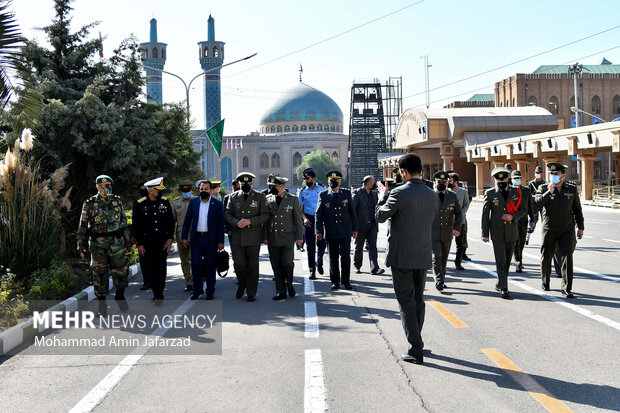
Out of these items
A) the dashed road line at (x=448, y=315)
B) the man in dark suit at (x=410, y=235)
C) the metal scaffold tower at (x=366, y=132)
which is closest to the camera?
the man in dark suit at (x=410, y=235)

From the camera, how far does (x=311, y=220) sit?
39.0ft

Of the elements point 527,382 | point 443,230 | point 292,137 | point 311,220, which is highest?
point 292,137

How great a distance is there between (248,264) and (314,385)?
4143 mm

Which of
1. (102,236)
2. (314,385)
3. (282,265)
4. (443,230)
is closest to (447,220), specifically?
(443,230)

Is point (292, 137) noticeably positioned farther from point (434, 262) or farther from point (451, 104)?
point (434, 262)

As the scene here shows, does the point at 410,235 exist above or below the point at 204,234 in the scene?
above

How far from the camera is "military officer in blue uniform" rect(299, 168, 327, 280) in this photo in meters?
11.1

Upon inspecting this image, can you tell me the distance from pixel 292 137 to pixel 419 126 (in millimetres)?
64046

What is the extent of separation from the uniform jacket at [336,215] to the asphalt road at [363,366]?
4.88 feet

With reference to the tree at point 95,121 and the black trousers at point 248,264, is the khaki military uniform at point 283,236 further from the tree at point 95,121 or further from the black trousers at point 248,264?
the tree at point 95,121

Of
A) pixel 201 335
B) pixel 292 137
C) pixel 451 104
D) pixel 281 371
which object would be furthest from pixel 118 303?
pixel 292 137

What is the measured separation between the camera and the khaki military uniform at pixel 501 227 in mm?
8633

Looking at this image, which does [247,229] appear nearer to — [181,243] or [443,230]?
[181,243]

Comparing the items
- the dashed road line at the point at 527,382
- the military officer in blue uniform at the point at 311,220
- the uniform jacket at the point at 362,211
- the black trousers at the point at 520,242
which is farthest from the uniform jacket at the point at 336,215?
the dashed road line at the point at 527,382
